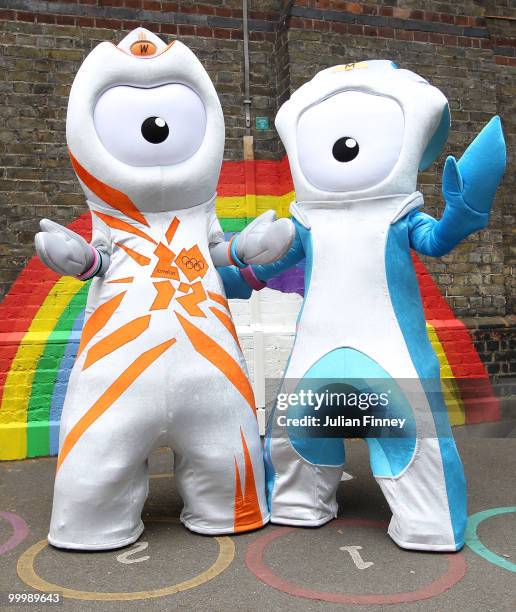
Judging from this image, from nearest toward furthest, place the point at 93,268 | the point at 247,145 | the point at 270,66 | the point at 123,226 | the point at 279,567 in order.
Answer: the point at 279,567
the point at 93,268
the point at 123,226
the point at 247,145
the point at 270,66

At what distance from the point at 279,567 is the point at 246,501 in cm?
35

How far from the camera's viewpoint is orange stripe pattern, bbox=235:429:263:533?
2.80 meters

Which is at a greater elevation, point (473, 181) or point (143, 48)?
point (143, 48)

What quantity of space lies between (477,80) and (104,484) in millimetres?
4372

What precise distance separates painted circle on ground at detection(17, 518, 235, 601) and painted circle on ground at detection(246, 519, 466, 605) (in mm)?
101

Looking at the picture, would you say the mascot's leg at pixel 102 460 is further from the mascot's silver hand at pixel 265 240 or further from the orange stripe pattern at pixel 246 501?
the mascot's silver hand at pixel 265 240

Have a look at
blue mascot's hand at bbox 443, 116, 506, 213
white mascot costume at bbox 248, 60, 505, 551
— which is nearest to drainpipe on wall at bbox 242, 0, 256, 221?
white mascot costume at bbox 248, 60, 505, 551

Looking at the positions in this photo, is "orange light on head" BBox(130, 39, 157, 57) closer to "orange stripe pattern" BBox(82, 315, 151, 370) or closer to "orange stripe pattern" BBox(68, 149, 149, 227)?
"orange stripe pattern" BBox(68, 149, 149, 227)

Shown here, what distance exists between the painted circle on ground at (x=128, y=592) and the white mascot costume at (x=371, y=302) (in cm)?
34

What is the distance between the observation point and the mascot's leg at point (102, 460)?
8.62 feet

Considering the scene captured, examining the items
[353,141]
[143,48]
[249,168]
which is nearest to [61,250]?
[143,48]

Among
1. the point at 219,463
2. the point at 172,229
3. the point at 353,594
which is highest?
the point at 172,229

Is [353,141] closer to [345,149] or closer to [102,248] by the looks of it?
[345,149]

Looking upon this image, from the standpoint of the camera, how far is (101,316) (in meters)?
2.80
